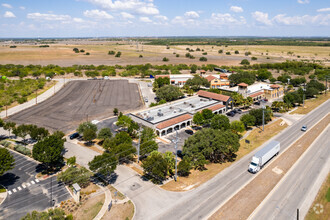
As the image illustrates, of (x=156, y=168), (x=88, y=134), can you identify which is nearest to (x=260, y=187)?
(x=156, y=168)

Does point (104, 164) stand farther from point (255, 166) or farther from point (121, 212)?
point (255, 166)

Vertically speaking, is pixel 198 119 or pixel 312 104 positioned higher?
pixel 198 119

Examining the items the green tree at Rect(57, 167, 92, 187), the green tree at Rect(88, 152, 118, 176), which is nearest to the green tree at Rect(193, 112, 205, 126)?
the green tree at Rect(88, 152, 118, 176)

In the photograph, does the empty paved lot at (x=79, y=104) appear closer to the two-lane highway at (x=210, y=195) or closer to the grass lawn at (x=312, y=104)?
the two-lane highway at (x=210, y=195)

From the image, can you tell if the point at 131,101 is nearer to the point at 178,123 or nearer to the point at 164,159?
the point at 178,123

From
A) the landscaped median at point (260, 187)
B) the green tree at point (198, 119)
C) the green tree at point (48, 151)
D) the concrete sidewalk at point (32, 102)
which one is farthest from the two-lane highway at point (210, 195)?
the concrete sidewalk at point (32, 102)

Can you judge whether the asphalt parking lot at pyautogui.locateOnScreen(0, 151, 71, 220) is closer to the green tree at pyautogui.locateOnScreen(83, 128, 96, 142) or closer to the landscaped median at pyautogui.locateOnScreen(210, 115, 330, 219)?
the green tree at pyautogui.locateOnScreen(83, 128, 96, 142)
